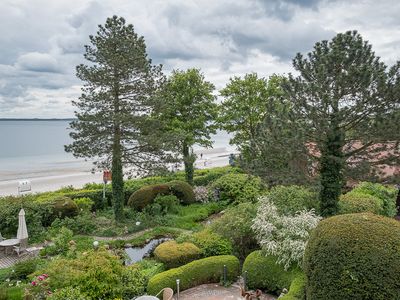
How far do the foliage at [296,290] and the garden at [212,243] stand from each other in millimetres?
26

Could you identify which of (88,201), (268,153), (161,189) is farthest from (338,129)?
(88,201)

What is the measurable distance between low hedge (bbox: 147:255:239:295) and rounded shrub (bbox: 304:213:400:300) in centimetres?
398

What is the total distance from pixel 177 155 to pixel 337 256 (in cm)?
1321

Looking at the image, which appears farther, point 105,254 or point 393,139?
point 393,139

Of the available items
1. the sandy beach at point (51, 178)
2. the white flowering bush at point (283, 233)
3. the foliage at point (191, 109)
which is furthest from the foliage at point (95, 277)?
the sandy beach at point (51, 178)

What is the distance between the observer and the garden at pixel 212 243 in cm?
660

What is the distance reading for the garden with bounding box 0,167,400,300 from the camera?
660 cm

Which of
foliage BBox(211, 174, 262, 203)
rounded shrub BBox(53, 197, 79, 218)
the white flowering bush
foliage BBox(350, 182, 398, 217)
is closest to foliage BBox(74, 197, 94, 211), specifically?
rounded shrub BBox(53, 197, 79, 218)

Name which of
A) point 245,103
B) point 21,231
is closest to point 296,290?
point 21,231

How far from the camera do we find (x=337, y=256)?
6.60m

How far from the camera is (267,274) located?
10016mm

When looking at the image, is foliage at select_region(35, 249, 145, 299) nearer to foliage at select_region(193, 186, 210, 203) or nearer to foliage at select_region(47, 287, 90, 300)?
foliage at select_region(47, 287, 90, 300)

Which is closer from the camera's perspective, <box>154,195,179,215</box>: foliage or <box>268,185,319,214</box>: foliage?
<box>268,185,319,214</box>: foliage

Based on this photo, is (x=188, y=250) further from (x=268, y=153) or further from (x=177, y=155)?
(x=177, y=155)
